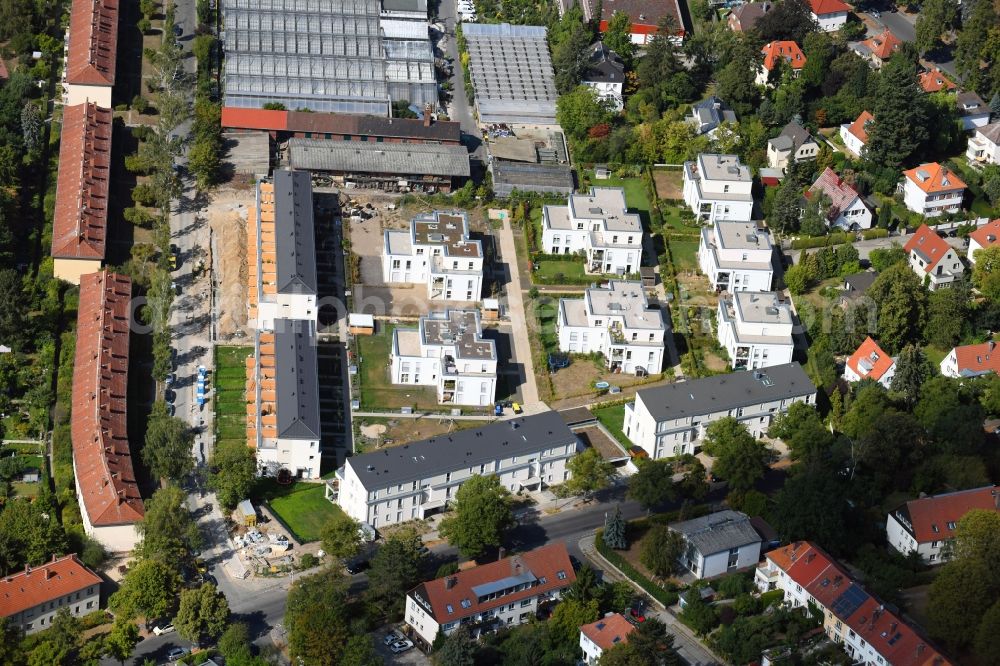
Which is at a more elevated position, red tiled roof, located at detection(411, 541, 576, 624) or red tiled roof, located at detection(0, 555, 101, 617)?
red tiled roof, located at detection(0, 555, 101, 617)

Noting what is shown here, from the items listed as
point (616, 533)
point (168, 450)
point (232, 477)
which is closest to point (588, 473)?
point (616, 533)

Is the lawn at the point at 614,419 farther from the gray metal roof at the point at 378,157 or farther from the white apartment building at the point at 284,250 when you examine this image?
the gray metal roof at the point at 378,157

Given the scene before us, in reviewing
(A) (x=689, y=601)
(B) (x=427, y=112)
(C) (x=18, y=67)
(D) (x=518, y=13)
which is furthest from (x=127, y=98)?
(A) (x=689, y=601)

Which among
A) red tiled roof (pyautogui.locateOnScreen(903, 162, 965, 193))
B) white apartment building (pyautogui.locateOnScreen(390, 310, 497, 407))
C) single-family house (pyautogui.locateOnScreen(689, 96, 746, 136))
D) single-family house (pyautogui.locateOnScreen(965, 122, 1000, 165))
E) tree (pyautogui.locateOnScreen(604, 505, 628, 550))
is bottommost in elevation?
tree (pyautogui.locateOnScreen(604, 505, 628, 550))

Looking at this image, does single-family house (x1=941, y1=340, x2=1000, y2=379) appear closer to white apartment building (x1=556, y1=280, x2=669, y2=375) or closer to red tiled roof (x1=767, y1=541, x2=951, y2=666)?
white apartment building (x1=556, y1=280, x2=669, y2=375)

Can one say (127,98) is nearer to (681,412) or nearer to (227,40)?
(227,40)

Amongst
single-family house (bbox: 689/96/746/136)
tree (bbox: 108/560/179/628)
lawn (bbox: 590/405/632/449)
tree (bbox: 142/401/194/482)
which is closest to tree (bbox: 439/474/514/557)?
lawn (bbox: 590/405/632/449)
